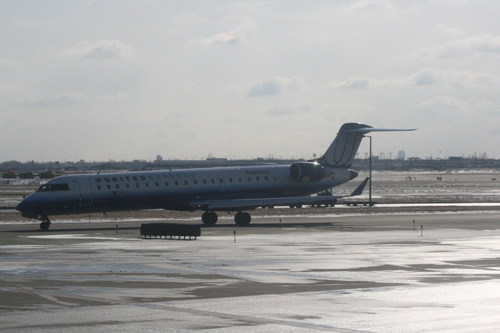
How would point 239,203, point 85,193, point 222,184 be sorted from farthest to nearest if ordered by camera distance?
point 222,184
point 239,203
point 85,193

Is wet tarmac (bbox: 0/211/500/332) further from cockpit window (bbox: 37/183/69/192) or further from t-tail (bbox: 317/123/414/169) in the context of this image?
t-tail (bbox: 317/123/414/169)

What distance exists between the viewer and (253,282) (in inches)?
875

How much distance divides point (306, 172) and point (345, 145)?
494cm

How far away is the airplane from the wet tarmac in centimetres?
443

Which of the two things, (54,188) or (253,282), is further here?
(54,188)

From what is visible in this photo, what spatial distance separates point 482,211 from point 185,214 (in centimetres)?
2277

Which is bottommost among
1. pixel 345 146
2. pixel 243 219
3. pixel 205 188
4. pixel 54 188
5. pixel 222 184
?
pixel 243 219

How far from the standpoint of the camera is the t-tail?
55.6 m

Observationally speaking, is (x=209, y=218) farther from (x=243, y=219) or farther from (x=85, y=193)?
(x=85, y=193)

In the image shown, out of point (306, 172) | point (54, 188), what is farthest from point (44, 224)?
point (306, 172)

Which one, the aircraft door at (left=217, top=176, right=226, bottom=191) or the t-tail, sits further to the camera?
the t-tail

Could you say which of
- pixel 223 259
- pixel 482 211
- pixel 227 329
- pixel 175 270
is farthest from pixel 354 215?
pixel 227 329

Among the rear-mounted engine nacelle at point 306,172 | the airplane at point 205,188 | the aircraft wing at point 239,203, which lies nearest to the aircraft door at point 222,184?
the airplane at point 205,188

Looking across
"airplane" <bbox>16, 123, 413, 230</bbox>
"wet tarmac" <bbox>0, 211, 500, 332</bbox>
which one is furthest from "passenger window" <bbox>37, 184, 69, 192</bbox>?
"wet tarmac" <bbox>0, 211, 500, 332</bbox>
